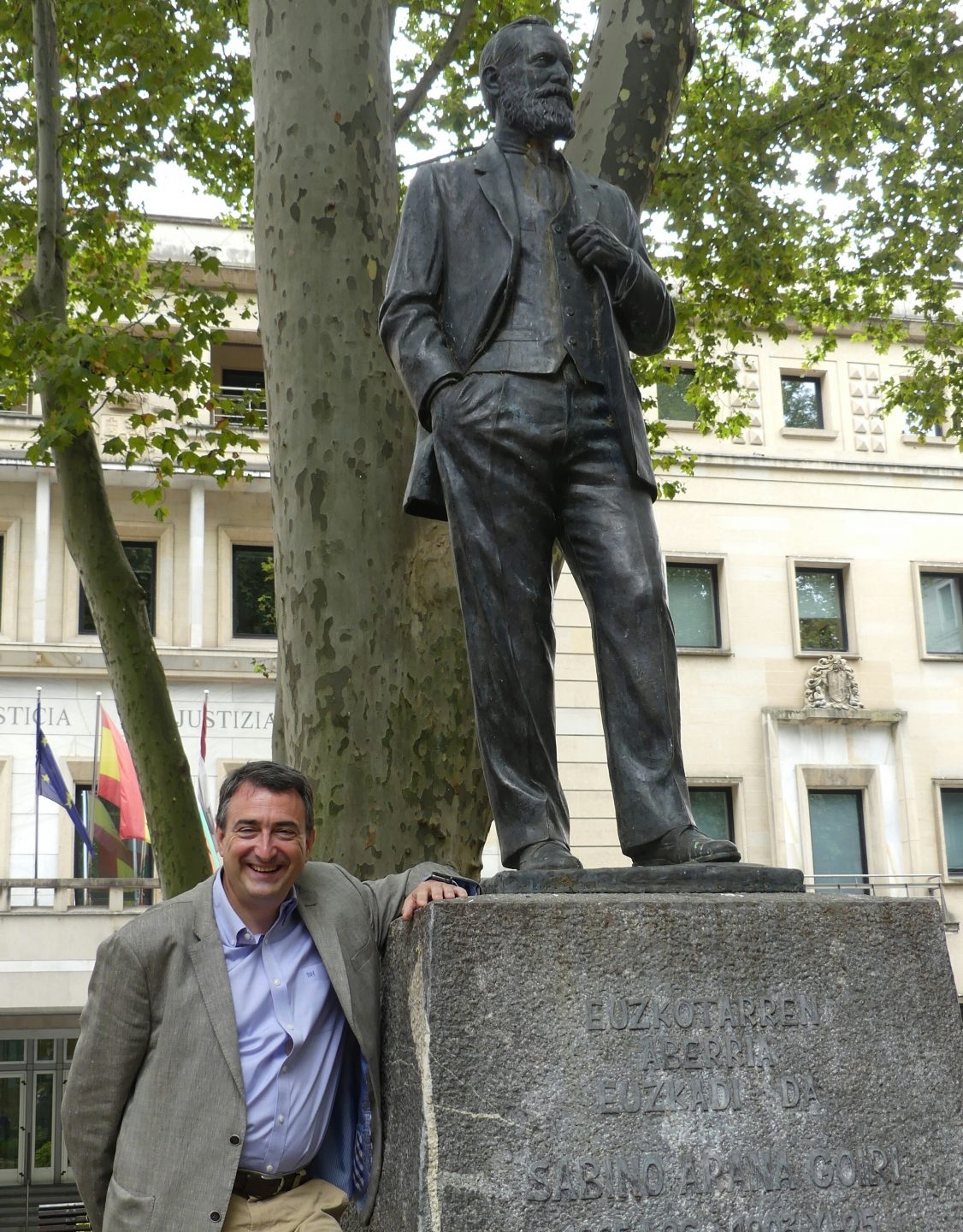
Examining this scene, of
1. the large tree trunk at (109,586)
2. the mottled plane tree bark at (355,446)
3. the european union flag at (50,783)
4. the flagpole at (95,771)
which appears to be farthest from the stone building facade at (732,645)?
the mottled plane tree bark at (355,446)

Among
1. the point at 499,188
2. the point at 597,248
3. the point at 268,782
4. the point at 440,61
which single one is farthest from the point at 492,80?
the point at 440,61

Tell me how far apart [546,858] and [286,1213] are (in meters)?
0.96

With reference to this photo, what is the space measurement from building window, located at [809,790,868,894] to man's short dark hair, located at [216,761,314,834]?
20.3 m

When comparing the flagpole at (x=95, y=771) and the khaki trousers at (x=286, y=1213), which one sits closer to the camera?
the khaki trousers at (x=286, y=1213)

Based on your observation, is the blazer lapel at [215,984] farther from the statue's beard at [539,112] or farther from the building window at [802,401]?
the building window at [802,401]

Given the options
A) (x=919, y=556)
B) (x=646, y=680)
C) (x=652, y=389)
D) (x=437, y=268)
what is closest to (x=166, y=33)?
(x=437, y=268)

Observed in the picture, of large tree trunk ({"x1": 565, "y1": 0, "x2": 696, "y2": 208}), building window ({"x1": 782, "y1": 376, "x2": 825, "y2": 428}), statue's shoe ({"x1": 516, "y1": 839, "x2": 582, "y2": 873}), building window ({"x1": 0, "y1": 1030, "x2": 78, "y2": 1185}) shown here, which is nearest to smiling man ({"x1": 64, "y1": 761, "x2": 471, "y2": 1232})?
statue's shoe ({"x1": 516, "y1": 839, "x2": 582, "y2": 873})

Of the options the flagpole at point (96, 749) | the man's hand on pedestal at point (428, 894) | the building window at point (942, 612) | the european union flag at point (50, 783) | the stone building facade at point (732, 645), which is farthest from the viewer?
the building window at point (942, 612)

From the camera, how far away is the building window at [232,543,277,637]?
77.5 feet

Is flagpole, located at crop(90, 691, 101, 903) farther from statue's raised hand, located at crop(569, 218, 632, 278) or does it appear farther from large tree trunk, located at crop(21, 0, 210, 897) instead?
statue's raised hand, located at crop(569, 218, 632, 278)

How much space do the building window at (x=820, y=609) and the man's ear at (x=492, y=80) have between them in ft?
66.9

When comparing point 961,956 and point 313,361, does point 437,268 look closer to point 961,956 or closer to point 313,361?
Answer: point 313,361

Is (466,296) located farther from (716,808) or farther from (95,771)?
(716,808)

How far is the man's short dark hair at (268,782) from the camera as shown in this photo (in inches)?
143
